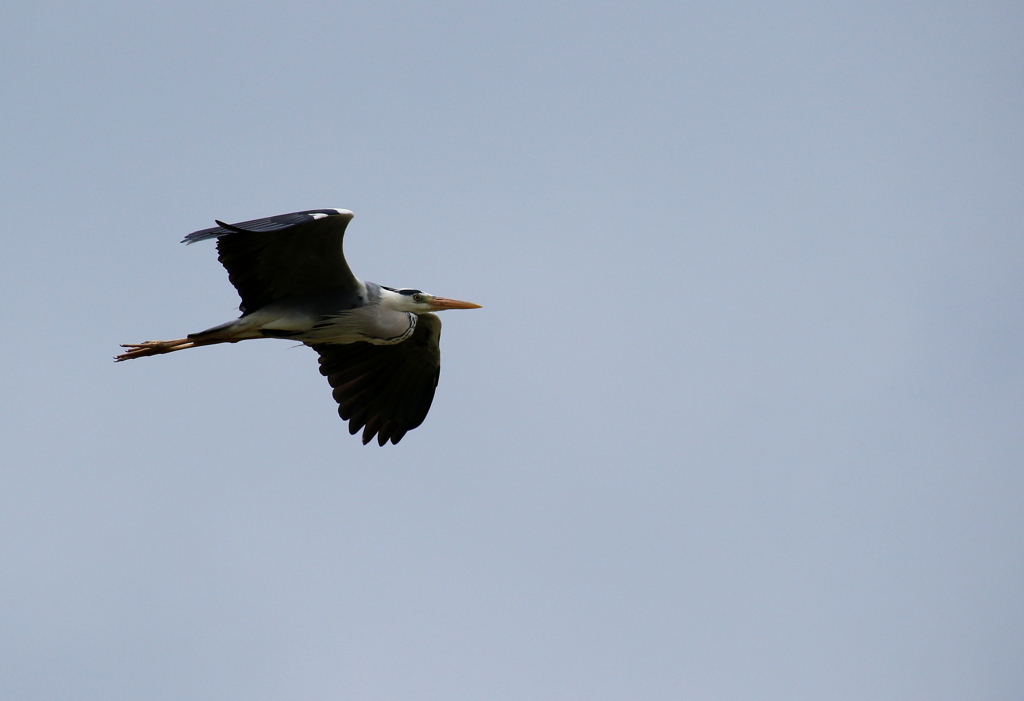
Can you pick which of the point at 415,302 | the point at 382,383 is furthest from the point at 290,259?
the point at 382,383

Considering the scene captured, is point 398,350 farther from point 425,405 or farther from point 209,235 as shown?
point 209,235

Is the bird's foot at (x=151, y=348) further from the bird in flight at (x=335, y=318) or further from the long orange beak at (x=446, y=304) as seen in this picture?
the long orange beak at (x=446, y=304)

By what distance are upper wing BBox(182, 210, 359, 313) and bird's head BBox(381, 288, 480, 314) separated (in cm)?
48

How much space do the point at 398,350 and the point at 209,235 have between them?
3311 millimetres

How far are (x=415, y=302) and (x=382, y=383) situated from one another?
126 centimetres

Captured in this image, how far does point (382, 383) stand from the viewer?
12094 millimetres

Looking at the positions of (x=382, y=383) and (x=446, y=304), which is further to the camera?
(x=382, y=383)

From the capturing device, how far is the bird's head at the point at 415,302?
11.0 m

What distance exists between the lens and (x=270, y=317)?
10.4 metres

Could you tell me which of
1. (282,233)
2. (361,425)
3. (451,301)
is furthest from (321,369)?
(282,233)

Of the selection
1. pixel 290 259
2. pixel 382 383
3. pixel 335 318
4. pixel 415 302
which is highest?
pixel 290 259

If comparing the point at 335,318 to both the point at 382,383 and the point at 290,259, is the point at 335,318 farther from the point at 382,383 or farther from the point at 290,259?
the point at 382,383

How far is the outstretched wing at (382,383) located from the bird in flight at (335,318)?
0.01 meters

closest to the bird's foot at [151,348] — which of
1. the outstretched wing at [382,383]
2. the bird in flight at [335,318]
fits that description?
the bird in flight at [335,318]
